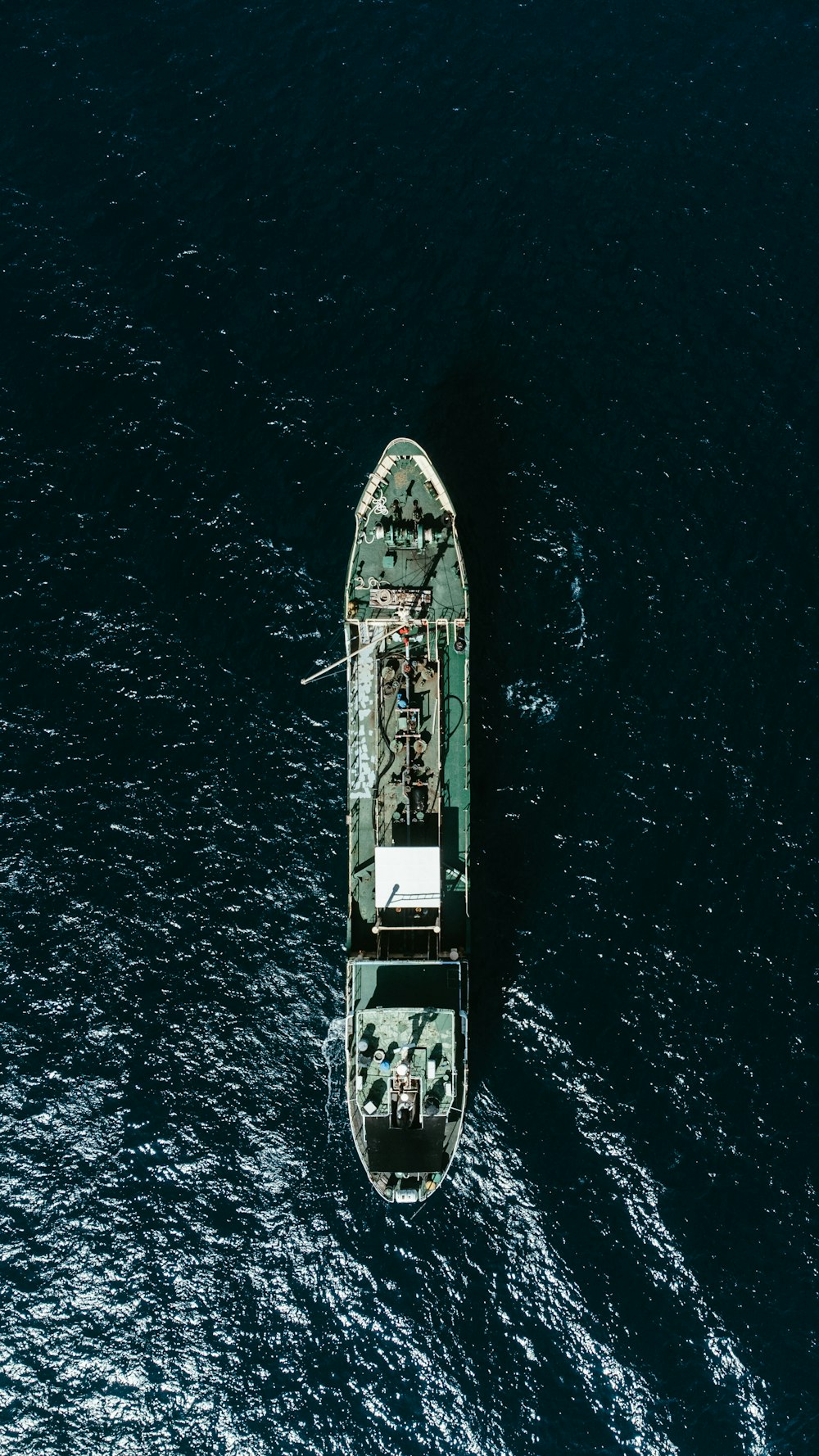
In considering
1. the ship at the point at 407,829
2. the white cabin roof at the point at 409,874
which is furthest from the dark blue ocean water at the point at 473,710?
the white cabin roof at the point at 409,874

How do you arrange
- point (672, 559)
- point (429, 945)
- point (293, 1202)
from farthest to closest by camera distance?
point (672, 559)
point (293, 1202)
point (429, 945)

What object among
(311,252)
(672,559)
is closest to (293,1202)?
(672,559)

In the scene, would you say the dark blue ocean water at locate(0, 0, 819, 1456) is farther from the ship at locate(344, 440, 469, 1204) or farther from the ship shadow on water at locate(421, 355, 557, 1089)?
the ship at locate(344, 440, 469, 1204)

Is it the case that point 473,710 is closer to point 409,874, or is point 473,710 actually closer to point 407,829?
point 407,829

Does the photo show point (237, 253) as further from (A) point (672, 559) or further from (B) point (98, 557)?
(A) point (672, 559)

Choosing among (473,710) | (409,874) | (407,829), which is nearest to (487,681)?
(473,710)

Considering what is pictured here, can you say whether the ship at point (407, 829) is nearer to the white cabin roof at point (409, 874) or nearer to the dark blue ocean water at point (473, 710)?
the white cabin roof at point (409, 874)

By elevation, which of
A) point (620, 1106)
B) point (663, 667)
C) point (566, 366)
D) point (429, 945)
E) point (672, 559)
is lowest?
point (620, 1106)

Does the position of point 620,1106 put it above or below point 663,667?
below
